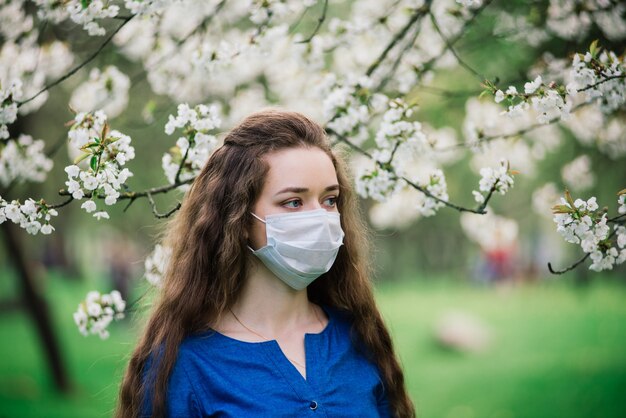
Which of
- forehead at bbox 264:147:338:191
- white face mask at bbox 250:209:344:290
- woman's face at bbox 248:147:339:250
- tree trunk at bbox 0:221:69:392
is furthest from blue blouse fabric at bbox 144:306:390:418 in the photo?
tree trunk at bbox 0:221:69:392

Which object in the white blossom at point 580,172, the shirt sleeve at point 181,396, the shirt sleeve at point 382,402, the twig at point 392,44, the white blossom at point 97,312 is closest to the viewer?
the shirt sleeve at point 181,396

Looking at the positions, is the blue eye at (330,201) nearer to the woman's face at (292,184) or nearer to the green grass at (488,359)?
the woman's face at (292,184)

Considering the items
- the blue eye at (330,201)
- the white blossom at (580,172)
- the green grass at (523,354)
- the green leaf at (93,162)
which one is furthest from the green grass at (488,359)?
the green leaf at (93,162)

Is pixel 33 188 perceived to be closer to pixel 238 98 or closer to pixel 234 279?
pixel 238 98

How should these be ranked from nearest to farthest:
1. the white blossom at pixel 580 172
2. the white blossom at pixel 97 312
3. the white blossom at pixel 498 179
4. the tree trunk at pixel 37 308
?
the white blossom at pixel 498 179 → the white blossom at pixel 97 312 → the white blossom at pixel 580 172 → the tree trunk at pixel 37 308

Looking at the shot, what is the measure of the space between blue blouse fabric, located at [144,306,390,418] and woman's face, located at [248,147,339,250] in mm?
379

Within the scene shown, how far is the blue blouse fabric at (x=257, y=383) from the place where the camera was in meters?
2.11

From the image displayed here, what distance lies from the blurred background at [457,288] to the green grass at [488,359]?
0.03 meters

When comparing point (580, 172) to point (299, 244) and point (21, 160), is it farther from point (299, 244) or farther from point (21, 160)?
point (21, 160)

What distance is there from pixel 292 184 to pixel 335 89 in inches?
35.0

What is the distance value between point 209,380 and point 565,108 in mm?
1573

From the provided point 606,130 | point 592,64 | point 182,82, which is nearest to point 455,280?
point 606,130

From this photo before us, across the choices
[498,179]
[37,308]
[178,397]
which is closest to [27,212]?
[178,397]

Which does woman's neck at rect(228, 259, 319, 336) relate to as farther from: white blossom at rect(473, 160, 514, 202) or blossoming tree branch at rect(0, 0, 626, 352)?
white blossom at rect(473, 160, 514, 202)
